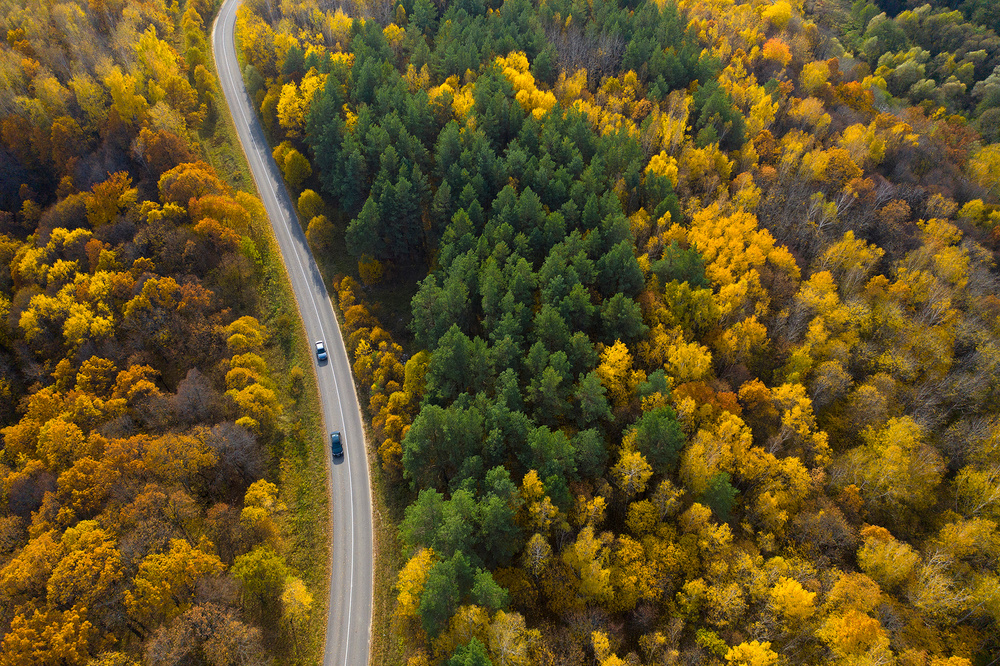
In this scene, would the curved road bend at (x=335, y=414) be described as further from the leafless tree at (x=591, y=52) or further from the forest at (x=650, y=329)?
the leafless tree at (x=591, y=52)

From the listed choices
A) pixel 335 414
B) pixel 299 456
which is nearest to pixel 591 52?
pixel 335 414

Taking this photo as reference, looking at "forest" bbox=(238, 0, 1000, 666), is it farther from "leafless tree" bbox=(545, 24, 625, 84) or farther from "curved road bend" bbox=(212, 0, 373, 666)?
"curved road bend" bbox=(212, 0, 373, 666)

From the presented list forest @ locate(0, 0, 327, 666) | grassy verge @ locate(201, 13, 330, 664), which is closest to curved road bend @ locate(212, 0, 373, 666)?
grassy verge @ locate(201, 13, 330, 664)

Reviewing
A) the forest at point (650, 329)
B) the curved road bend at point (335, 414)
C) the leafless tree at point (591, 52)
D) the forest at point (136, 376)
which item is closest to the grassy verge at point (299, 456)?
the forest at point (136, 376)

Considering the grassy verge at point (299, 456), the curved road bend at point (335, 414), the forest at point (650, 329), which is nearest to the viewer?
the forest at point (650, 329)

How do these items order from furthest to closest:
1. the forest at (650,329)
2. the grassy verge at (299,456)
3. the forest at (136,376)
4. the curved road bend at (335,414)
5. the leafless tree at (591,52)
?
the leafless tree at (591,52) < the grassy verge at (299,456) < the curved road bend at (335,414) < the forest at (650,329) < the forest at (136,376)

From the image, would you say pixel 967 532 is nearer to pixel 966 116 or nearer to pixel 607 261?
pixel 607 261

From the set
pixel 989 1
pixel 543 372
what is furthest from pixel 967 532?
pixel 989 1
